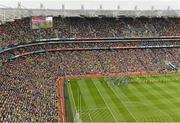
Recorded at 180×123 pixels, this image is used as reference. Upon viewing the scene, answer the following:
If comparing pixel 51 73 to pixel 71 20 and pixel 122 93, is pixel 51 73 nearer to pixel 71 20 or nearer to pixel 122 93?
pixel 122 93

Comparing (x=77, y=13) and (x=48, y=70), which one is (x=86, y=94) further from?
(x=77, y=13)

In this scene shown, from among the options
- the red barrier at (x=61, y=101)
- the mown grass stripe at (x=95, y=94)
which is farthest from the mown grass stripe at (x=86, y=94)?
the red barrier at (x=61, y=101)

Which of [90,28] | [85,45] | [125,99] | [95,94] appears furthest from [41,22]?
[125,99]

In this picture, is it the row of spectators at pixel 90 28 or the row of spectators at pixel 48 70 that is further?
the row of spectators at pixel 90 28

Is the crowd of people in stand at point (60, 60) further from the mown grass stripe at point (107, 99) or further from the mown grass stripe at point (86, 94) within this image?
the mown grass stripe at point (107, 99)

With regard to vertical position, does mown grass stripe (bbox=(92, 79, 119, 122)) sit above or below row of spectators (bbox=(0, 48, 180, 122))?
below

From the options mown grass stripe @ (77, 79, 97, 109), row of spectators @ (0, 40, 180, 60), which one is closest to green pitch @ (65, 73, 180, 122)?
mown grass stripe @ (77, 79, 97, 109)

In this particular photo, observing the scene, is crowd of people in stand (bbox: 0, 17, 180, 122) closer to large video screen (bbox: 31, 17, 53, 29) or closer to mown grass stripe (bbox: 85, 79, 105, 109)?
large video screen (bbox: 31, 17, 53, 29)

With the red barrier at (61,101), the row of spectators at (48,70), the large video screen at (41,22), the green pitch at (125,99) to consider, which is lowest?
the green pitch at (125,99)
